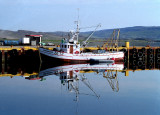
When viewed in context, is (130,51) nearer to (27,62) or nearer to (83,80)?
(27,62)

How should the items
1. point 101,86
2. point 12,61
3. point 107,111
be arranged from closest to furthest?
point 107,111, point 101,86, point 12,61

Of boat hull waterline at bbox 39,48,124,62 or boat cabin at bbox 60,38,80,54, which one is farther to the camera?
boat hull waterline at bbox 39,48,124,62

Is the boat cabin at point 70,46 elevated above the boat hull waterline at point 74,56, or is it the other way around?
the boat cabin at point 70,46

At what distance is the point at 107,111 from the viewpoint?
32875 mm

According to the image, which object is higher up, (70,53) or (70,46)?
(70,46)

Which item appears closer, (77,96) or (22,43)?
(77,96)

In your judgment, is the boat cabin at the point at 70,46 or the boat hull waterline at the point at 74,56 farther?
the boat hull waterline at the point at 74,56

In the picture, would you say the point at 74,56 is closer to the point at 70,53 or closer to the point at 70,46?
the point at 70,53

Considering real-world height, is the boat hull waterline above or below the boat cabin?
below

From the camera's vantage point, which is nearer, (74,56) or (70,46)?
(70,46)

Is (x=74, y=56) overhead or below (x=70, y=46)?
below

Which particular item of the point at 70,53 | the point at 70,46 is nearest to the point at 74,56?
the point at 70,53

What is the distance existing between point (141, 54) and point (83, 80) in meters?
51.7

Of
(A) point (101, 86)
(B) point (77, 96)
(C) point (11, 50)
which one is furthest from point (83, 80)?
(C) point (11, 50)
